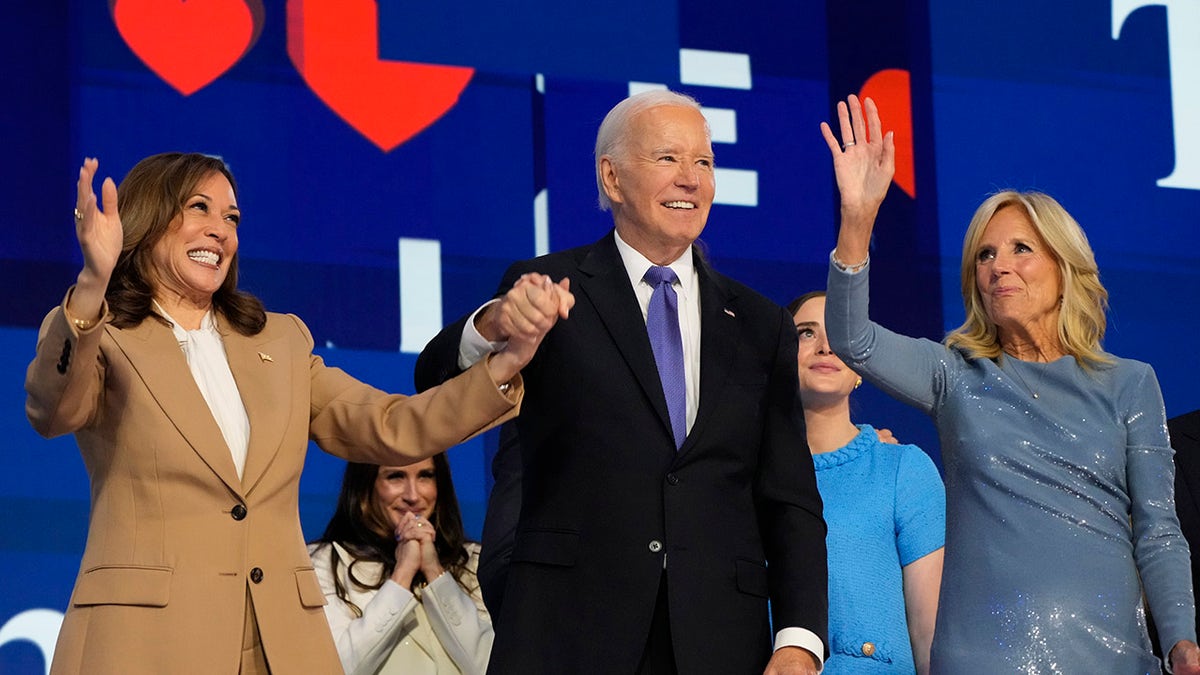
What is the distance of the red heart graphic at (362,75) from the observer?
4.82 m

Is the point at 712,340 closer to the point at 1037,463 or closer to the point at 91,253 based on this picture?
the point at 1037,463

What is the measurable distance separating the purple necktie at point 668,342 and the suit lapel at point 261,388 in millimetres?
658

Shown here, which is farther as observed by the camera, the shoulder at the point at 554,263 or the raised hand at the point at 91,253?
the shoulder at the point at 554,263

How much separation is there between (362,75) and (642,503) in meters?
2.52

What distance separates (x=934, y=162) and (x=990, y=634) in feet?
9.18

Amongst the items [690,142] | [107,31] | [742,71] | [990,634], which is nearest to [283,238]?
[107,31]

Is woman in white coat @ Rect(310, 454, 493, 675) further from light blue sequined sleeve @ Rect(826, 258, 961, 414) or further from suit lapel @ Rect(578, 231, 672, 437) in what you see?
light blue sequined sleeve @ Rect(826, 258, 961, 414)

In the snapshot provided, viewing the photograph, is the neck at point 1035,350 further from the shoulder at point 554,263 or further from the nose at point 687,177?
the shoulder at point 554,263

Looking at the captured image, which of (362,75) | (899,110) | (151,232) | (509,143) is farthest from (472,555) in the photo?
(899,110)

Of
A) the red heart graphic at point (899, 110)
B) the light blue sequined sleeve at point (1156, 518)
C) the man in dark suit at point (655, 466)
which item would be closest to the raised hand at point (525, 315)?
the man in dark suit at point (655, 466)

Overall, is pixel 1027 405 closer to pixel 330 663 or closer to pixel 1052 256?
pixel 1052 256

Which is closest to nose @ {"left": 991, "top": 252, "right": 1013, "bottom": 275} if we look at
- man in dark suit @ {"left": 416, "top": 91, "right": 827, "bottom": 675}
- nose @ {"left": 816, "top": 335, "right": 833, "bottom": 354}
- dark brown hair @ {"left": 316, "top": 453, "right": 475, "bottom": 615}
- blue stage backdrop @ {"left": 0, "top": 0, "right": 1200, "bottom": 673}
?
man in dark suit @ {"left": 416, "top": 91, "right": 827, "bottom": 675}

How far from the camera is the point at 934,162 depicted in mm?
5367

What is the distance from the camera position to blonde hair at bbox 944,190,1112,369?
3.11 m
